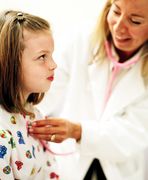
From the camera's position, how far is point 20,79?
100 centimetres

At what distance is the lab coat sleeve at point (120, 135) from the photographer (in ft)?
4.31

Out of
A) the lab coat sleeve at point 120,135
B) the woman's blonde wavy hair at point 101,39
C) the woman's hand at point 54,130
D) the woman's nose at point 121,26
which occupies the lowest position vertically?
the lab coat sleeve at point 120,135

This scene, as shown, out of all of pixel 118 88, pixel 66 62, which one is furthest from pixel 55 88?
pixel 118 88

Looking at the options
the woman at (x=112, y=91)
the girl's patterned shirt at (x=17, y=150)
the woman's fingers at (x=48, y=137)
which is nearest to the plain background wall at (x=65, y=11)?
the woman at (x=112, y=91)

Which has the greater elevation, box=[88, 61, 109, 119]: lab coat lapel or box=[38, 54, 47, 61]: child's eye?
box=[38, 54, 47, 61]: child's eye

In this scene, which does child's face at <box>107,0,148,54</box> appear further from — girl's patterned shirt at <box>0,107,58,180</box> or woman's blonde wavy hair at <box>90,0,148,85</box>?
girl's patterned shirt at <box>0,107,58,180</box>

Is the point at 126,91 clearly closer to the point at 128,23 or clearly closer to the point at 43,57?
the point at 128,23

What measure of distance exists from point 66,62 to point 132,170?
48 cm

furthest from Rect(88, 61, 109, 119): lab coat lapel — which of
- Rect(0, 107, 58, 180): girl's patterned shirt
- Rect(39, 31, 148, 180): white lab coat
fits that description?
Rect(0, 107, 58, 180): girl's patterned shirt

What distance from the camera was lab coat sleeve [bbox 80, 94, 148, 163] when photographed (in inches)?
51.7

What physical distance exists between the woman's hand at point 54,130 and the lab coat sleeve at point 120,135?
0.16ft

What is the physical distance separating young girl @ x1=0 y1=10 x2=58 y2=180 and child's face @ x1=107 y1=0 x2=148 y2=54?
1.13ft

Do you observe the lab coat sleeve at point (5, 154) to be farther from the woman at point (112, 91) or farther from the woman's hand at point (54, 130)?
the woman at point (112, 91)

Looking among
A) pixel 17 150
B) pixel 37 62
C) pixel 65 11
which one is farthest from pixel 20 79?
pixel 65 11
